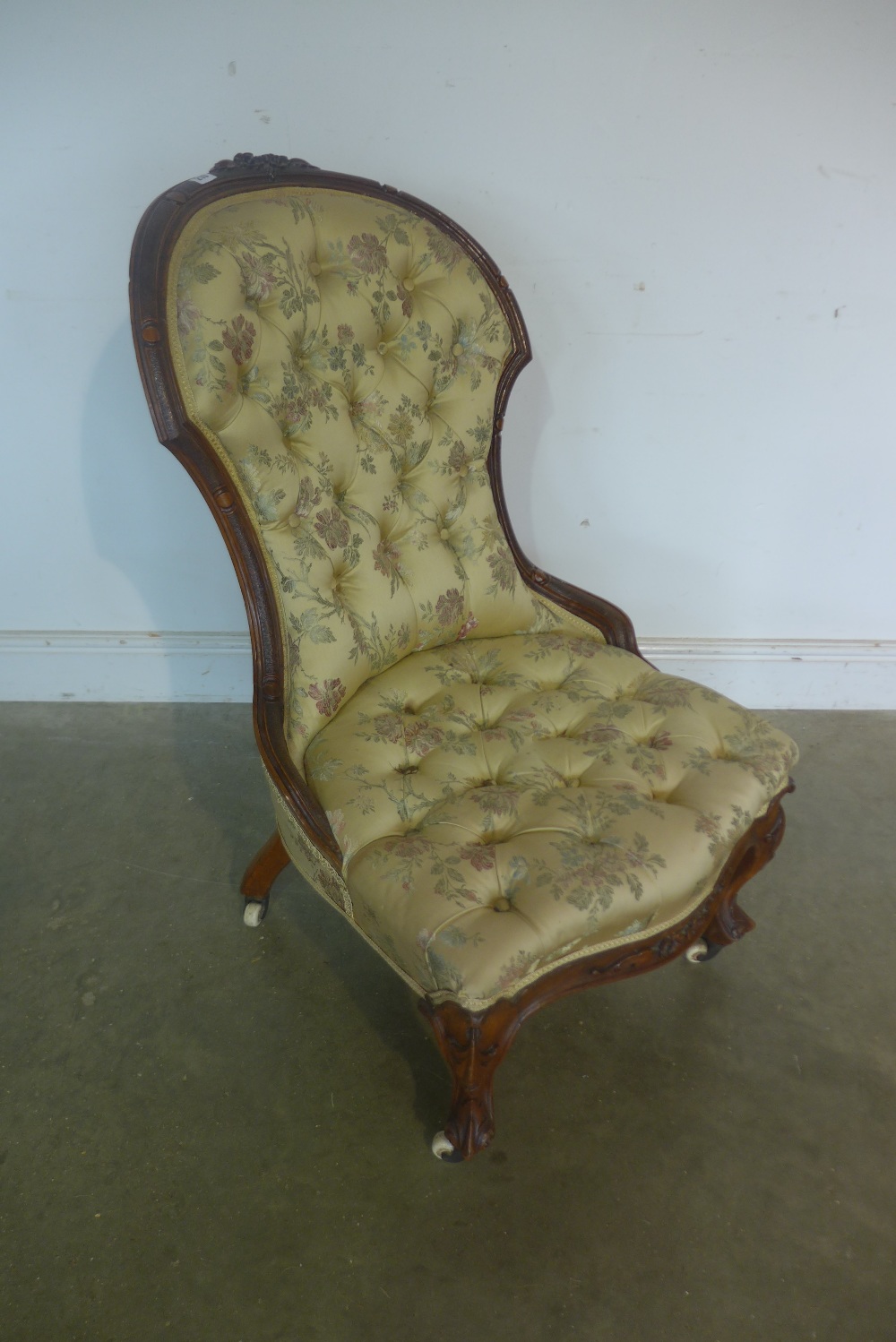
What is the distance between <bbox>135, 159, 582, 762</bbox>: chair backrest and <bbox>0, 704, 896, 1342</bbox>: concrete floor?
443 mm

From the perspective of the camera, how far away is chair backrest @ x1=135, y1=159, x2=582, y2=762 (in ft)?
3.35

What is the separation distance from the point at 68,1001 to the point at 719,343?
1.56m

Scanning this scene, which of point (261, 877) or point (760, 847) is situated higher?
point (760, 847)

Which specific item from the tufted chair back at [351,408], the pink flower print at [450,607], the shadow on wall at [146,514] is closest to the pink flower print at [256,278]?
the tufted chair back at [351,408]

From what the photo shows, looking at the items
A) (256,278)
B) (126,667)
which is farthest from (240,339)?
(126,667)

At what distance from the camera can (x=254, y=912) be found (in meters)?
1.35

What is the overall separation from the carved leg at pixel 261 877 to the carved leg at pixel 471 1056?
49 centimetres

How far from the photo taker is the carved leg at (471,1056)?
2.83 feet

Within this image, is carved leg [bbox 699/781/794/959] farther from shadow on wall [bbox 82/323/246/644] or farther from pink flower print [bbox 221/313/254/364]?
shadow on wall [bbox 82/323/246/644]

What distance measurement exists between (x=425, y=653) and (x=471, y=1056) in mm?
601

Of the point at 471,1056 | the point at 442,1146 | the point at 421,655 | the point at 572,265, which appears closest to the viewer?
the point at 471,1056

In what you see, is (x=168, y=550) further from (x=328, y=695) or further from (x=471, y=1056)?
(x=471, y=1056)

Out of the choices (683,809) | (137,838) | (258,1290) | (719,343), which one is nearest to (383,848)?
(683,809)

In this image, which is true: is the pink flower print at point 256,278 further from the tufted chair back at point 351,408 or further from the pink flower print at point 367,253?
the pink flower print at point 367,253
